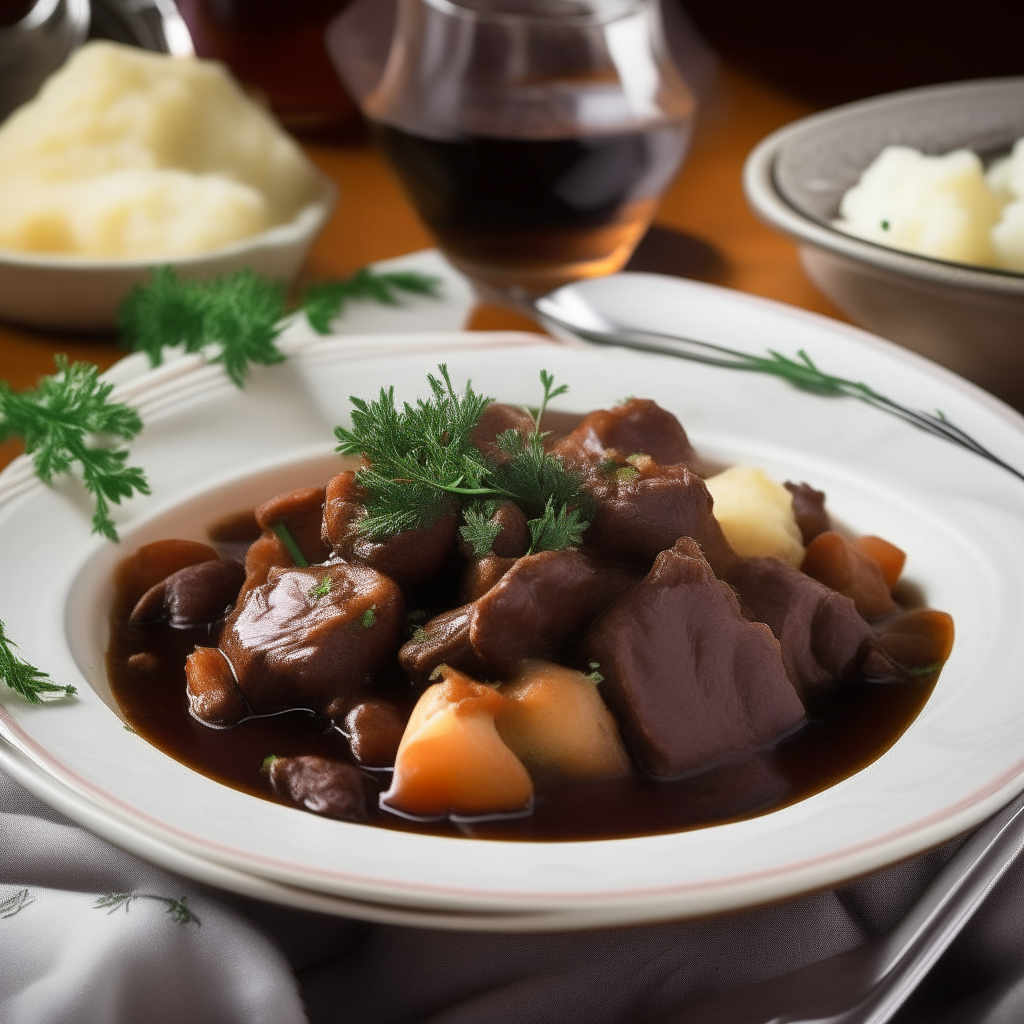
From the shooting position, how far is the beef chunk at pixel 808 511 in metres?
2.79

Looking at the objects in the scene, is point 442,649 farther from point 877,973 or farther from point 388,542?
point 877,973

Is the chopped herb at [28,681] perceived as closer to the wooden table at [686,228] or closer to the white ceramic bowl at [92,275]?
the wooden table at [686,228]

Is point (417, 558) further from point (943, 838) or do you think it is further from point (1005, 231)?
point (1005, 231)

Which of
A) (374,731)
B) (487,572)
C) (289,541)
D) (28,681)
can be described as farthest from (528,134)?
(28,681)

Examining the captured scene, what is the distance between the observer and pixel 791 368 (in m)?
3.24

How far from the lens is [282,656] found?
2275mm

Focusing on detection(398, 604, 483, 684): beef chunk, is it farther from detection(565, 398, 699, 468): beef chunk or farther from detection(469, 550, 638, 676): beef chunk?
detection(565, 398, 699, 468): beef chunk

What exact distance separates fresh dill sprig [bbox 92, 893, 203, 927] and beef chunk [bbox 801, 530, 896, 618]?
135 cm

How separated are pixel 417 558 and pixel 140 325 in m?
1.60

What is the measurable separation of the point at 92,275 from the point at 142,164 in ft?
2.06

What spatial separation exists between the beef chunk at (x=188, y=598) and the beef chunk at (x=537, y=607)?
0.62m

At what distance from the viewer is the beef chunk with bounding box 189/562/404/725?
2.27m

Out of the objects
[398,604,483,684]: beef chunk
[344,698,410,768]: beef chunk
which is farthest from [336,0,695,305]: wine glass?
[344,698,410,768]: beef chunk

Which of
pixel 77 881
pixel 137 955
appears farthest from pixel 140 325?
pixel 137 955
